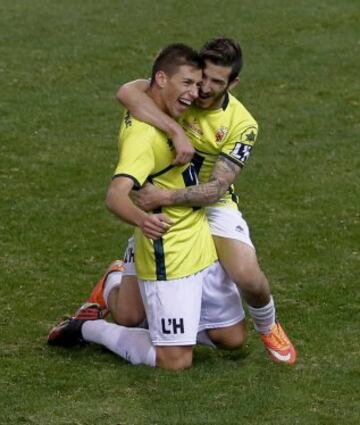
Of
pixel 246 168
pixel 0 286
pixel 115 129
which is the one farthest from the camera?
pixel 115 129

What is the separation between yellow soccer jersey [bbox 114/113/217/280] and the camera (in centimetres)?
790

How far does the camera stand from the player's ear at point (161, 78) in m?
7.97

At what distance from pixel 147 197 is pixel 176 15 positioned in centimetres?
1093

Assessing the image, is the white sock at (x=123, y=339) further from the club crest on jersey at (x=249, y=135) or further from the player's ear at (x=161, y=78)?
Result: the player's ear at (x=161, y=78)

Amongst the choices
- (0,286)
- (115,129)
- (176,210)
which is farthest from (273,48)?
(176,210)

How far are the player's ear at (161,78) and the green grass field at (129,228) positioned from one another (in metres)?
1.76

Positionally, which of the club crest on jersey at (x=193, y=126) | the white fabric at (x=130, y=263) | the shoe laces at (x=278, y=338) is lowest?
the shoe laces at (x=278, y=338)

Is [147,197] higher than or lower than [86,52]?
higher

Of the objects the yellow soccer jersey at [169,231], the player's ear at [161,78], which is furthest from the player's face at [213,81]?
the yellow soccer jersey at [169,231]

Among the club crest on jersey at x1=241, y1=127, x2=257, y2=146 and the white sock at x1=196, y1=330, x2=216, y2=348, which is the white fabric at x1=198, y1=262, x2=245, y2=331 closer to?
the white sock at x1=196, y1=330, x2=216, y2=348

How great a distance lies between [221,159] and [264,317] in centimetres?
105

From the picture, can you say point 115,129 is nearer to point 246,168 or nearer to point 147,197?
point 246,168

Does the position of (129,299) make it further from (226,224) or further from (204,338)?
(226,224)

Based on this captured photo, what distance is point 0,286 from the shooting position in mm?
9820
